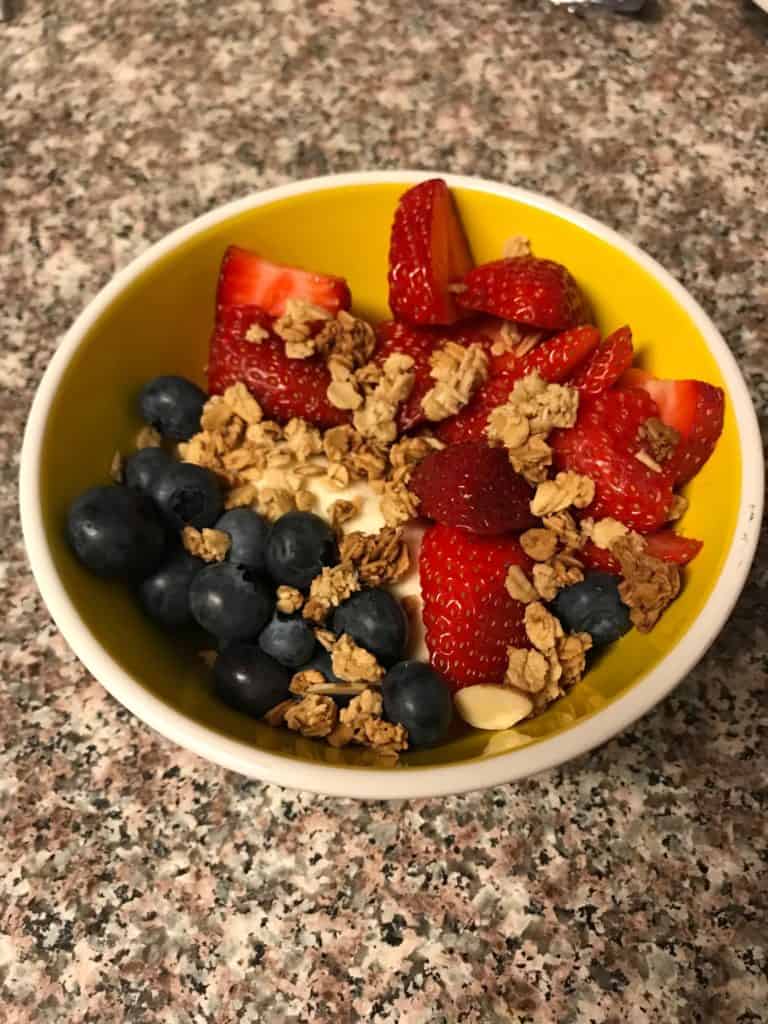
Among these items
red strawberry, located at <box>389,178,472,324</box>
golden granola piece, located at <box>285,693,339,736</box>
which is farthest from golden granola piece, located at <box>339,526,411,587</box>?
red strawberry, located at <box>389,178,472,324</box>

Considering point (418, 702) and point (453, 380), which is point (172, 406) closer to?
point (453, 380)

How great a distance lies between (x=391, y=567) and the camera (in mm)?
759

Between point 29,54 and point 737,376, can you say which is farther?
point 29,54

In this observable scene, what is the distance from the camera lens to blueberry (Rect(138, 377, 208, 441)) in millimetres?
826

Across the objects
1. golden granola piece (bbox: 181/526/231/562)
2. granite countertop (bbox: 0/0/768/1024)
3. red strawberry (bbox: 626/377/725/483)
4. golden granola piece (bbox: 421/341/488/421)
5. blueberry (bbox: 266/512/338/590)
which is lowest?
granite countertop (bbox: 0/0/768/1024)

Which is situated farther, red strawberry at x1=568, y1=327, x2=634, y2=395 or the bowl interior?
red strawberry at x1=568, y1=327, x2=634, y2=395

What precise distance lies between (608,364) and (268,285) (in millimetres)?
312

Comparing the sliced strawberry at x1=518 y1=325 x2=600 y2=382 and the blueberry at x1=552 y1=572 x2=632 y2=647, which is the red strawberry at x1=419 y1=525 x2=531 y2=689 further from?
the sliced strawberry at x1=518 y1=325 x2=600 y2=382

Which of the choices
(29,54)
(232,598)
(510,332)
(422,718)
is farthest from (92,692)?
(29,54)

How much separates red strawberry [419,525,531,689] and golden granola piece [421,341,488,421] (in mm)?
120

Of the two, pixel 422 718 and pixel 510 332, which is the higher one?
pixel 510 332

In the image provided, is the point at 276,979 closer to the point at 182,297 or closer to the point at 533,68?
the point at 182,297

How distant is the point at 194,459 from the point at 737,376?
0.45 metres

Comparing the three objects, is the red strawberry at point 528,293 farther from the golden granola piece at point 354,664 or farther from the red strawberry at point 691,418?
the golden granola piece at point 354,664
